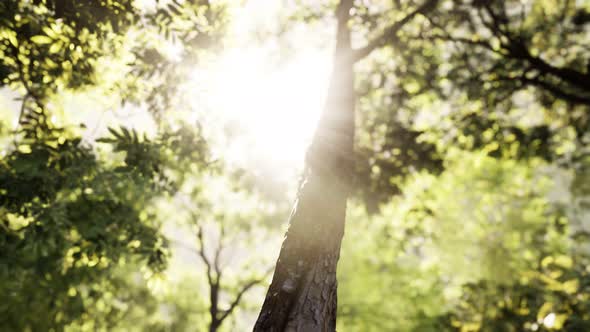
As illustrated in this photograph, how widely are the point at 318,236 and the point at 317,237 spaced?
0.02 metres

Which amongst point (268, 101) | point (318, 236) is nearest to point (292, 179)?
point (268, 101)

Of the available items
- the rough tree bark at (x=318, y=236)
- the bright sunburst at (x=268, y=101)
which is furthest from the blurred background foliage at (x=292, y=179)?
the rough tree bark at (x=318, y=236)

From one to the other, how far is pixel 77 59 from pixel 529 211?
21251 mm

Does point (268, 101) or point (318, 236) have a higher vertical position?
point (268, 101)

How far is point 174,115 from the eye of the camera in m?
6.71

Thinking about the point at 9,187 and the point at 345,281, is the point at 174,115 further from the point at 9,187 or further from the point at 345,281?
the point at 345,281

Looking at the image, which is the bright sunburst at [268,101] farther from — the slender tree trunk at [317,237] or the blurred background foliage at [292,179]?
the slender tree trunk at [317,237]

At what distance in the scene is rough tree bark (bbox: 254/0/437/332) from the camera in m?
3.20

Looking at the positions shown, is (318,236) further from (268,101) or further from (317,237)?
(268,101)

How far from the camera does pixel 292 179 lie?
12.6 meters

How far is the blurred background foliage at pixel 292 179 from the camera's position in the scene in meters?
5.50

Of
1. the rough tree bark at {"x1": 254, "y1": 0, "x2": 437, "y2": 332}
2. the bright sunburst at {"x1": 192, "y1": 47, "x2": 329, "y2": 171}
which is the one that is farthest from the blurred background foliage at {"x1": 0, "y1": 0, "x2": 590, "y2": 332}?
the rough tree bark at {"x1": 254, "y1": 0, "x2": 437, "y2": 332}

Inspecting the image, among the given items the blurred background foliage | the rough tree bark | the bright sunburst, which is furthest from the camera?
the bright sunburst

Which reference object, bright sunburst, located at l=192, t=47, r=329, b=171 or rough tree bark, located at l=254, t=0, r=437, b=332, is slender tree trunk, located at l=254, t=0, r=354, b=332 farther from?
bright sunburst, located at l=192, t=47, r=329, b=171
